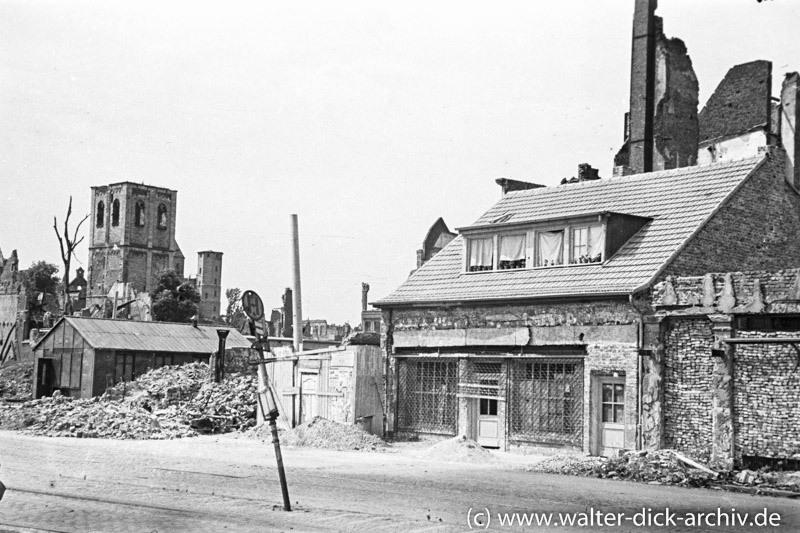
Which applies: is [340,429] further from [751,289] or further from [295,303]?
[751,289]

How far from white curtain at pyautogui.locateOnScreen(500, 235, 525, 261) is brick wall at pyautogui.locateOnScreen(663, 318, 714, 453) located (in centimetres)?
585

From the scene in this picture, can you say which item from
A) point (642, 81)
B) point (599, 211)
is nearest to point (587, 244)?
point (599, 211)

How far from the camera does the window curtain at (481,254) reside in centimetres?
2794

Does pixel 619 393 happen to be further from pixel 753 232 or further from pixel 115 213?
pixel 115 213

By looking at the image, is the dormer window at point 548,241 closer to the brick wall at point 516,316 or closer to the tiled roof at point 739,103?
the brick wall at point 516,316

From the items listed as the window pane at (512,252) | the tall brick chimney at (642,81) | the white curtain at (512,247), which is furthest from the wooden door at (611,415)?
the tall brick chimney at (642,81)

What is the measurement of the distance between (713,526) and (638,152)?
26.6 m

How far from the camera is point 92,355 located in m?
41.2

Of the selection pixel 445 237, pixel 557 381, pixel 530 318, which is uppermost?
pixel 445 237

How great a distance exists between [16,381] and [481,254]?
33114mm

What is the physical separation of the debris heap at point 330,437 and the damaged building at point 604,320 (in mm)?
1146

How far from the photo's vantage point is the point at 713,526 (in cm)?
1383

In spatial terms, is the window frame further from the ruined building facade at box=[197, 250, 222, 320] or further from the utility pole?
the ruined building facade at box=[197, 250, 222, 320]

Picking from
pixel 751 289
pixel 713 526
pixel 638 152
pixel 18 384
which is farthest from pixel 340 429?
pixel 18 384
